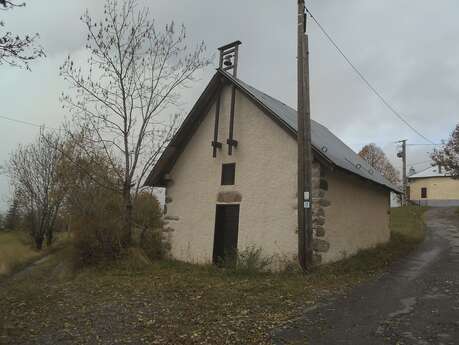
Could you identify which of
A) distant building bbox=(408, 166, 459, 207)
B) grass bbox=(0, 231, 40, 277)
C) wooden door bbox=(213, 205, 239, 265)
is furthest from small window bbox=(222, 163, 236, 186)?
distant building bbox=(408, 166, 459, 207)

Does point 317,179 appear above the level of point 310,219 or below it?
above

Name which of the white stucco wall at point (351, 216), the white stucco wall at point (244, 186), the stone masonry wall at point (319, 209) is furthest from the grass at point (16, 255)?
the white stucco wall at point (351, 216)

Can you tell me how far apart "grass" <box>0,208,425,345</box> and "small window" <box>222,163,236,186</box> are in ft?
8.14

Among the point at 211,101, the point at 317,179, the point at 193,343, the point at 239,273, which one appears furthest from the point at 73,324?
the point at 211,101

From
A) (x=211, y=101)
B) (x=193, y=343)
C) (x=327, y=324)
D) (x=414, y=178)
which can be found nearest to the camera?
(x=193, y=343)

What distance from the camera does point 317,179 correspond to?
33.1ft

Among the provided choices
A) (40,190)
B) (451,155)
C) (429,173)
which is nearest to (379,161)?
(429,173)

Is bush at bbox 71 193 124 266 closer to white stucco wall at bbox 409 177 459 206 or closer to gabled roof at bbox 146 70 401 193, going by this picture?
gabled roof at bbox 146 70 401 193

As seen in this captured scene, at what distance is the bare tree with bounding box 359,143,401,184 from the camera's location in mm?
46812

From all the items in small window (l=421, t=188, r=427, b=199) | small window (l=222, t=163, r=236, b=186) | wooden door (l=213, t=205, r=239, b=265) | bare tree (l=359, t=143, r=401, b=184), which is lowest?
wooden door (l=213, t=205, r=239, b=265)

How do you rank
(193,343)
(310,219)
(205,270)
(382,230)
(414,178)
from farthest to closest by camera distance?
(414,178), (382,230), (205,270), (310,219), (193,343)

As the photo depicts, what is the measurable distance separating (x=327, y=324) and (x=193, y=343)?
1926mm

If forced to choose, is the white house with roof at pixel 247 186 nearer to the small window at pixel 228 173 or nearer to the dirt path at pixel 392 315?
the small window at pixel 228 173

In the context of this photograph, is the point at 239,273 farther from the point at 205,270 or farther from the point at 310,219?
the point at 310,219
